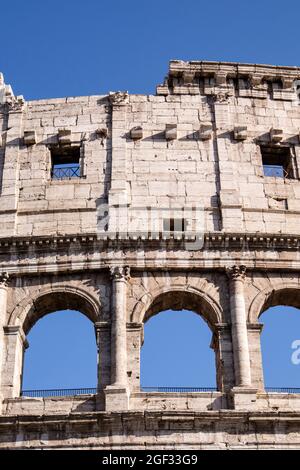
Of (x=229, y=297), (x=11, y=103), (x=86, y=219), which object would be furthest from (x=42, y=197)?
(x=229, y=297)

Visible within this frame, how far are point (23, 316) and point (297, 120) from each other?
9.66m

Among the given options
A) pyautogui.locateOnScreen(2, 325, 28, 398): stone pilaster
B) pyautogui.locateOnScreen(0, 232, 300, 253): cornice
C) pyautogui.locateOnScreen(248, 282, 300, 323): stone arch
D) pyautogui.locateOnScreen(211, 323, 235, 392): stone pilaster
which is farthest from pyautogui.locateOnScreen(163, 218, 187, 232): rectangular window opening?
pyautogui.locateOnScreen(2, 325, 28, 398): stone pilaster

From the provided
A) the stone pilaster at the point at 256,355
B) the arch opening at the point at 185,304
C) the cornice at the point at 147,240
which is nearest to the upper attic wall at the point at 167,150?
the cornice at the point at 147,240

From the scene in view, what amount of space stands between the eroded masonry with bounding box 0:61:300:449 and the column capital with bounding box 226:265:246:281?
38 millimetres

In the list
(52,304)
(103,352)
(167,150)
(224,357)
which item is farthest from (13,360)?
(167,150)

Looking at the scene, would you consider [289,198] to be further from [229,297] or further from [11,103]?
[11,103]

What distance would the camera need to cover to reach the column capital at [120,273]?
72.7 ft

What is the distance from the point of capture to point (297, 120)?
25969 millimetres

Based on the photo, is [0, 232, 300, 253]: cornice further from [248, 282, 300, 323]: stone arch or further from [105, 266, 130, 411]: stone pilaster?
[248, 282, 300, 323]: stone arch

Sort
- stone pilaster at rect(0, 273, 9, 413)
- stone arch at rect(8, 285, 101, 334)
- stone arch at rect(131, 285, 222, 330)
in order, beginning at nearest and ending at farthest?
stone pilaster at rect(0, 273, 9, 413), stone arch at rect(131, 285, 222, 330), stone arch at rect(8, 285, 101, 334)

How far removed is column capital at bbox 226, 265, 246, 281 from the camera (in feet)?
73.2

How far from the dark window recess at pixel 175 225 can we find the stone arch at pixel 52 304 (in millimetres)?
2770

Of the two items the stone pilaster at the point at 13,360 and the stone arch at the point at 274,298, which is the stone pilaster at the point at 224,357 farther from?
the stone pilaster at the point at 13,360

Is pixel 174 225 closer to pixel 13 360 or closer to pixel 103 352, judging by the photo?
pixel 103 352
